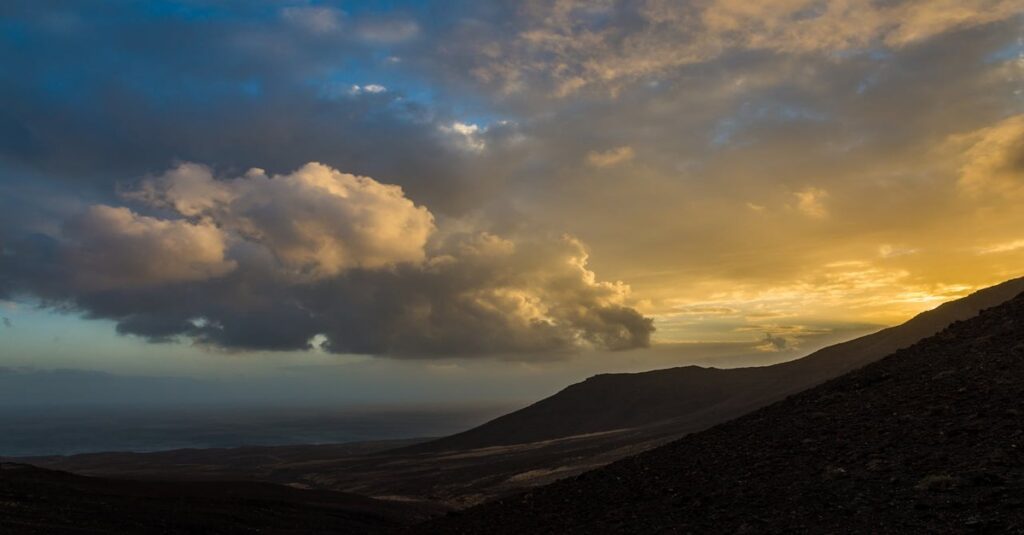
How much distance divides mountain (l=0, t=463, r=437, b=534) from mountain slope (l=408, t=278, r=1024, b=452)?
70.2 m

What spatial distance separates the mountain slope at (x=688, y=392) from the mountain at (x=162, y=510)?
70238 mm

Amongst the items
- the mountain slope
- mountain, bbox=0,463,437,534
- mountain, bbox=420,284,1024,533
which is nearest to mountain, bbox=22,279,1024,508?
the mountain slope

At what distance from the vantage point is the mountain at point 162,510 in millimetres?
31062

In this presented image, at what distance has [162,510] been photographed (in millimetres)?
36594

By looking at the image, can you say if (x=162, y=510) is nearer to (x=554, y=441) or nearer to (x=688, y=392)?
(x=554, y=441)

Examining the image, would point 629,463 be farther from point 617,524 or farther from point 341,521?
point 341,521

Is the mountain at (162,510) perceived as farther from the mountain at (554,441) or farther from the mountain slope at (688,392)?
the mountain slope at (688,392)

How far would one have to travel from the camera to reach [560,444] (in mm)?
121125

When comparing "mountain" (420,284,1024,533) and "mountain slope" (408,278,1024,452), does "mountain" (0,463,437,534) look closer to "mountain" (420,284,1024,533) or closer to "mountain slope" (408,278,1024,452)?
"mountain" (420,284,1024,533)

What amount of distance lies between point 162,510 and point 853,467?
118ft

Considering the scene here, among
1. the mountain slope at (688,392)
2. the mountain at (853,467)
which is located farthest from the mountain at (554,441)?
the mountain at (853,467)

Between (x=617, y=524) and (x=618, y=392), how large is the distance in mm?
161987

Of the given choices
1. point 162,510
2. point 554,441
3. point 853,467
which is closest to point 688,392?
point 554,441

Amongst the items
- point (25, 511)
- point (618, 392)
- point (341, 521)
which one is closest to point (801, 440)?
point (341, 521)
